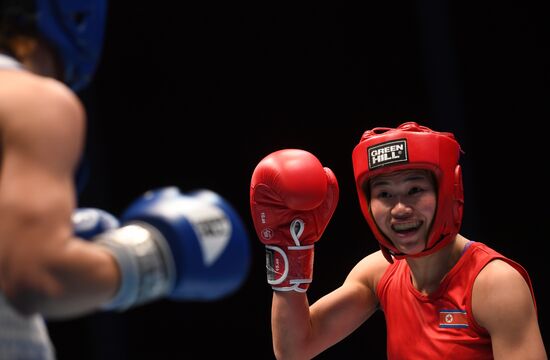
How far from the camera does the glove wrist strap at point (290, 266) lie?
87.1 inches

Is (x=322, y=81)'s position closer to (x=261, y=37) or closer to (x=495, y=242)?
(x=261, y=37)

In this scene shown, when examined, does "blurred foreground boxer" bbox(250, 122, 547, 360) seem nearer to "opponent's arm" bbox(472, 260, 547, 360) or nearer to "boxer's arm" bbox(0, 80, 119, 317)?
"opponent's arm" bbox(472, 260, 547, 360)

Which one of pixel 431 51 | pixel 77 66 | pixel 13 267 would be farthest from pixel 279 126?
pixel 13 267

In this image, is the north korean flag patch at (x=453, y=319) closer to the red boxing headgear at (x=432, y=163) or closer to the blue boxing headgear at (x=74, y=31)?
the red boxing headgear at (x=432, y=163)

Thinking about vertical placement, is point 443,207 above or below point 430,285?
above

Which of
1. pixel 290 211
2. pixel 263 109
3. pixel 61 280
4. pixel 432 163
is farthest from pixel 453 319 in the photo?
pixel 263 109

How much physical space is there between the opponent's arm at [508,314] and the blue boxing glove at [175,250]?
3.10ft

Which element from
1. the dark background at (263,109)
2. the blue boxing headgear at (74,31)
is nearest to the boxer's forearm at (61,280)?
the blue boxing headgear at (74,31)

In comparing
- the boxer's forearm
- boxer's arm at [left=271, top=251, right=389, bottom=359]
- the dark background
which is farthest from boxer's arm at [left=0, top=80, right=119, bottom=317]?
the dark background

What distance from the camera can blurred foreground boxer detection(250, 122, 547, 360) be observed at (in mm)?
2078

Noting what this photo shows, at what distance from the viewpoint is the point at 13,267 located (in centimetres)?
101

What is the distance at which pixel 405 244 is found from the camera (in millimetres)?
2164

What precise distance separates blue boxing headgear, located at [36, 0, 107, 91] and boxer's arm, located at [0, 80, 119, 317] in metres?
0.19

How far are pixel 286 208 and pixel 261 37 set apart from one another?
2.23m
